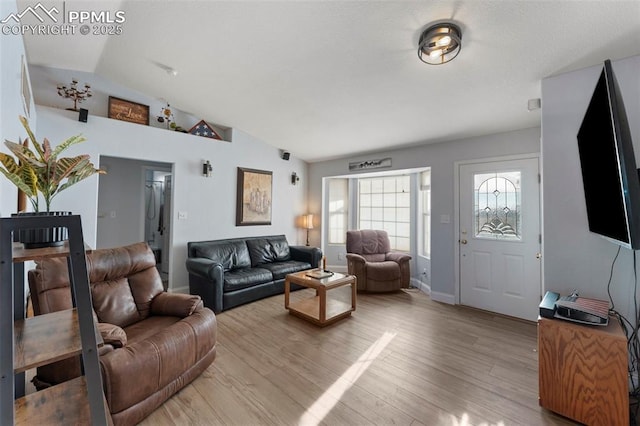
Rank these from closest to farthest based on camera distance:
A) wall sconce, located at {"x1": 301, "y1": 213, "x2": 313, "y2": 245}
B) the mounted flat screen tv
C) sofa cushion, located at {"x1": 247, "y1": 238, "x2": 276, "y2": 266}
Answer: the mounted flat screen tv → sofa cushion, located at {"x1": 247, "y1": 238, "x2": 276, "y2": 266} → wall sconce, located at {"x1": 301, "y1": 213, "x2": 313, "y2": 245}

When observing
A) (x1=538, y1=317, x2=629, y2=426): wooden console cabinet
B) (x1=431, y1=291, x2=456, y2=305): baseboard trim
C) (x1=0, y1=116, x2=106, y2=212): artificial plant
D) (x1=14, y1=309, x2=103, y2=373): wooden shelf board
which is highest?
(x1=0, y1=116, x2=106, y2=212): artificial plant

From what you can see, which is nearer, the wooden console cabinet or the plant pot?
the plant pot

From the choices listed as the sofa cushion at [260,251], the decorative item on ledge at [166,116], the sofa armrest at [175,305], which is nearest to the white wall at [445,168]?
the sofa cushion at [260,251]

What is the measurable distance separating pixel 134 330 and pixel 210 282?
1274mm

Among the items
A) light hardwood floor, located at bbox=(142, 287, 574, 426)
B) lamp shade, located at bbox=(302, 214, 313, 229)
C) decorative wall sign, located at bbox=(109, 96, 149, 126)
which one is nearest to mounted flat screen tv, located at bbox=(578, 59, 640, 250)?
light hardwood floor, located at bbox=(142, 287, 574, 426)

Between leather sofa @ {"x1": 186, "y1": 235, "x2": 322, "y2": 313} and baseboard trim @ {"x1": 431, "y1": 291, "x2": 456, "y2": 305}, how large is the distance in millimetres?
1888

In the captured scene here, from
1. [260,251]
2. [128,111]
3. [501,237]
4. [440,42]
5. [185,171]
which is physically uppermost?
[128,111]

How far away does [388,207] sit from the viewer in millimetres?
5074

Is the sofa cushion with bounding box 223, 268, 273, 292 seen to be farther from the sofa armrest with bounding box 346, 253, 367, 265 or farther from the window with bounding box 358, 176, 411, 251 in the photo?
the window with bounding box 358, 176, 411, 251

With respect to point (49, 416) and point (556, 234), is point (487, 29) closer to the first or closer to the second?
point (556, 234)

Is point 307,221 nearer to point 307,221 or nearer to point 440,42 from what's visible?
point 307,221

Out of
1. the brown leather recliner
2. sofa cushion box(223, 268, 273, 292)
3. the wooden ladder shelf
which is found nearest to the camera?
the wooden ladder shelf

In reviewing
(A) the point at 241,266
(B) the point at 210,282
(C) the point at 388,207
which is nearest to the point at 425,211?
(C) the point at 388,207

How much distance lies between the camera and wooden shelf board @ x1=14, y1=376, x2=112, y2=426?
94cm
